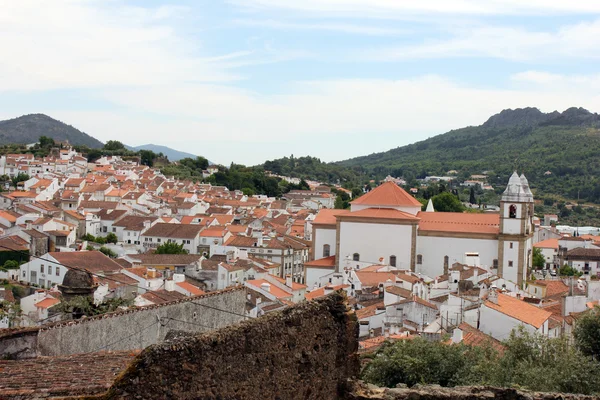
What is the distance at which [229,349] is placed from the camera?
189 inches

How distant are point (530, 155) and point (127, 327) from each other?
→ 131994 mm

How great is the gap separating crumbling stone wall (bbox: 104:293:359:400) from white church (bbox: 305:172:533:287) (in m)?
32.1

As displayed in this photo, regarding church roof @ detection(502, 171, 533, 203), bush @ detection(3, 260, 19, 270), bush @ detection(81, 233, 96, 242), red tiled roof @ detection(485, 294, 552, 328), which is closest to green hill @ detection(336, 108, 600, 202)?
bush @ detection(81, 233, 96, 242)

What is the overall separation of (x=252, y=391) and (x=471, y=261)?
31651 millimetres

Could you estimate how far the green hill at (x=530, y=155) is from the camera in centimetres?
11525

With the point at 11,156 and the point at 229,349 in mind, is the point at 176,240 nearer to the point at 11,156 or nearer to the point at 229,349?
the point at 11,156

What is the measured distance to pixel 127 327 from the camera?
32.4ft

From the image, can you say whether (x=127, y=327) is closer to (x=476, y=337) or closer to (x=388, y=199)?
(x=476, y=337)

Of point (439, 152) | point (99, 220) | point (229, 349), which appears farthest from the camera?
point (439, 152)

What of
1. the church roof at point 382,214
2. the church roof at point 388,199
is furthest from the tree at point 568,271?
the church roof at point 382,214

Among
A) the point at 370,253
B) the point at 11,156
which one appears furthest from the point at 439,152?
the point at 370,253

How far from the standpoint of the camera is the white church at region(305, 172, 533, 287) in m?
37.6

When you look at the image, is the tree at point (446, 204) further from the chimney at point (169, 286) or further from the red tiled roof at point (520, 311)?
the red tiled roof at point (520, 311)

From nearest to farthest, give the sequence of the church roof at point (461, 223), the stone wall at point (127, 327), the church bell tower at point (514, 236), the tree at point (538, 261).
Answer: the stone wall at point (127, 327), the church bell tower at point (514, 236), the church roof at point (461, 223), the tree at point (538, 261)
